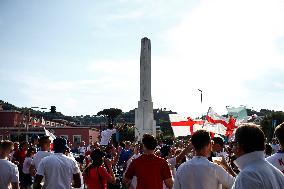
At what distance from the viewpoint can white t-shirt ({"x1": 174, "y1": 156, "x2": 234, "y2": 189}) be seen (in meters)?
5.35

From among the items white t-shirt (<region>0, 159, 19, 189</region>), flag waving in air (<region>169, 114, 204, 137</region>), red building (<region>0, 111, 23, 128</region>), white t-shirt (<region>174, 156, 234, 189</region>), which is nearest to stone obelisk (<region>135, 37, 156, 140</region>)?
flag waving in air (<region>169, 114, 204, 137</region>)

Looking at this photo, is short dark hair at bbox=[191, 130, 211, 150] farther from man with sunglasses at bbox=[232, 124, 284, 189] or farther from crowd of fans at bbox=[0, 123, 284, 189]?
man with sunglasses at bbox=[232, 124, 284, 189]

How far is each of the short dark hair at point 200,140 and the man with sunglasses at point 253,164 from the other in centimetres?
213

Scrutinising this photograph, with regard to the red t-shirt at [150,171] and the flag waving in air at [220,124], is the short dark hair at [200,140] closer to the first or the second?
the red t-shirt at [150,171]

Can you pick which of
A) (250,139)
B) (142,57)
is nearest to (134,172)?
(250,139)

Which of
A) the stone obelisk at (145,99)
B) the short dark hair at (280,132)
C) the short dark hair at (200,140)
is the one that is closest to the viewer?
the short dark hair at (280,132)

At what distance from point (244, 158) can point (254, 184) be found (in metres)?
0.25

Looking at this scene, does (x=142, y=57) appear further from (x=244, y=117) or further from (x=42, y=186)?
(x=42, y=186)

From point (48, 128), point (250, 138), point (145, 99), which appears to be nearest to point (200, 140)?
point (250, 138)

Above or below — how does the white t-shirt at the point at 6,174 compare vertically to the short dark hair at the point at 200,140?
below

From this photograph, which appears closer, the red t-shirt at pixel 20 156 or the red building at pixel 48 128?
the red t-shirt at pixel 20 156

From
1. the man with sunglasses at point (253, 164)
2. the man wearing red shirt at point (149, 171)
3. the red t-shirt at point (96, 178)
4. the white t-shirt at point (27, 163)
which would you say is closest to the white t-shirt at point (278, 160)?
the man wearing red shirt at point (149, 171)

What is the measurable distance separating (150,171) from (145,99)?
136 ft

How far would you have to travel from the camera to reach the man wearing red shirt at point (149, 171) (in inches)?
274
